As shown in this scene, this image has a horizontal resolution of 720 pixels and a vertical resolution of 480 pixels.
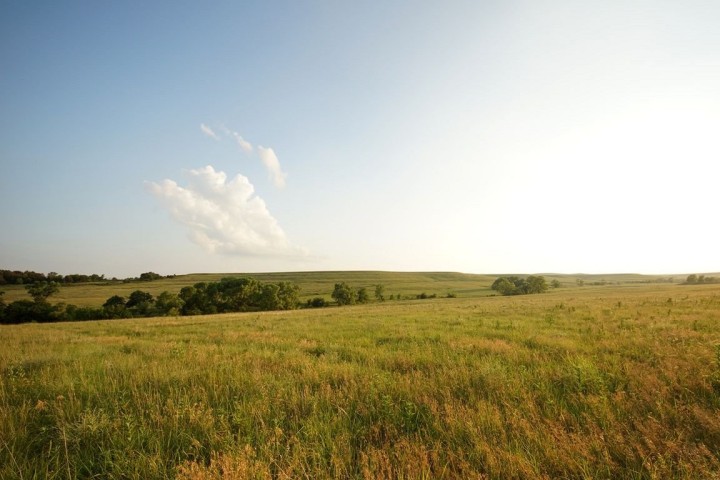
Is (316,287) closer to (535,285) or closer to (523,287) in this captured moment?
(523,287)

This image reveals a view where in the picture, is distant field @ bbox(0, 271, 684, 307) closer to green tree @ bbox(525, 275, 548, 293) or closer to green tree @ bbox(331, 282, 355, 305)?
green tree @ bbox(525, 275, 548, 293)

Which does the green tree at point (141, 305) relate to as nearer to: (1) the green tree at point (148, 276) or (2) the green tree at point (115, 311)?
(2) the green tree at point (115, 311)

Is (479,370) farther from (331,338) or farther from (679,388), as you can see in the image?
(331,338)

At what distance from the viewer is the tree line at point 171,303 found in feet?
189

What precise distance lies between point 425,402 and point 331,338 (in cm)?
820

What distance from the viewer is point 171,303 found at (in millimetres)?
62375

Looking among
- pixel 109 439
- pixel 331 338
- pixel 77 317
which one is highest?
pixel 109 439

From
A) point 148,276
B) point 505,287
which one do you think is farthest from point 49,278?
point 505,287

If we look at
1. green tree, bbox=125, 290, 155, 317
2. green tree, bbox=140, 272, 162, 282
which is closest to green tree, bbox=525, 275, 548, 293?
green tree, bbox=125, 290, 155, 317

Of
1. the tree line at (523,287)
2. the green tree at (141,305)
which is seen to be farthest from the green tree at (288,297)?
the tree line at (523,287)

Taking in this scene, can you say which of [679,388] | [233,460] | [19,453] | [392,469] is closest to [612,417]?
[679,388]

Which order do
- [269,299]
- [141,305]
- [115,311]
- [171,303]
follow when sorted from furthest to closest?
[269,299], [141,305], [171,303], [115,311]

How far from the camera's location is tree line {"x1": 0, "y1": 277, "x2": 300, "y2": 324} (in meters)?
57.5

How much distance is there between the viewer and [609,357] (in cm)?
729
